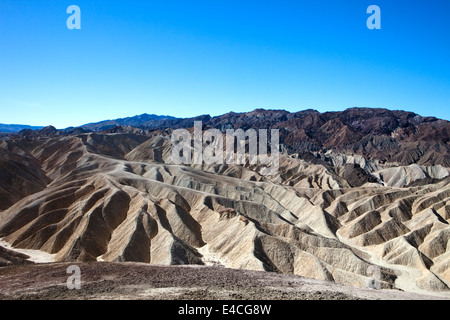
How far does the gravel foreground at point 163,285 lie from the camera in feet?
77.3

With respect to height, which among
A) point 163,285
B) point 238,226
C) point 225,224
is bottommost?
point 225,224

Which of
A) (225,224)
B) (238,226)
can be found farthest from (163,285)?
(225,224)

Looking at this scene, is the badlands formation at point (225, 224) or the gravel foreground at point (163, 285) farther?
the badlands formation at point (225, 224)

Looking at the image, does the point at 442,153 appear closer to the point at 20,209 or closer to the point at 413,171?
the point at 413,171

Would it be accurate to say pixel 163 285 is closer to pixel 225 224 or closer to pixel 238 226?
pixel 238 226

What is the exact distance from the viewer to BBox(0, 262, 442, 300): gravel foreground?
23.5m

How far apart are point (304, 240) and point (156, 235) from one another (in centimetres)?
2191

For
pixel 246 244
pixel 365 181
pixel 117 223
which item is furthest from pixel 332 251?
pixel 365 181

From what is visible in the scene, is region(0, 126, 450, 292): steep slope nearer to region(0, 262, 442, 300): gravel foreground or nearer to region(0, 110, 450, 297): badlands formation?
region(0, 110, 450, 297): badlands formation

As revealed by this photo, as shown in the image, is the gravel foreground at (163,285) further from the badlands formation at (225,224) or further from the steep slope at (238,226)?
the steep slope at (238,226)

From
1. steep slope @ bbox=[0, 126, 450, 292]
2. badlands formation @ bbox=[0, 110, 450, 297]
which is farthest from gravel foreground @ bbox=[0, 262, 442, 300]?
steep slope @ bbox=[0, 126, 450, 292]

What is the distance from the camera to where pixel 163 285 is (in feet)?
84.6

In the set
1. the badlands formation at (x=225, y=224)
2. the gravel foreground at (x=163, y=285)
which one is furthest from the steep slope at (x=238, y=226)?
the gravel foreground at (x=163, y=285)

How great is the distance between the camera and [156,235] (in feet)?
172
